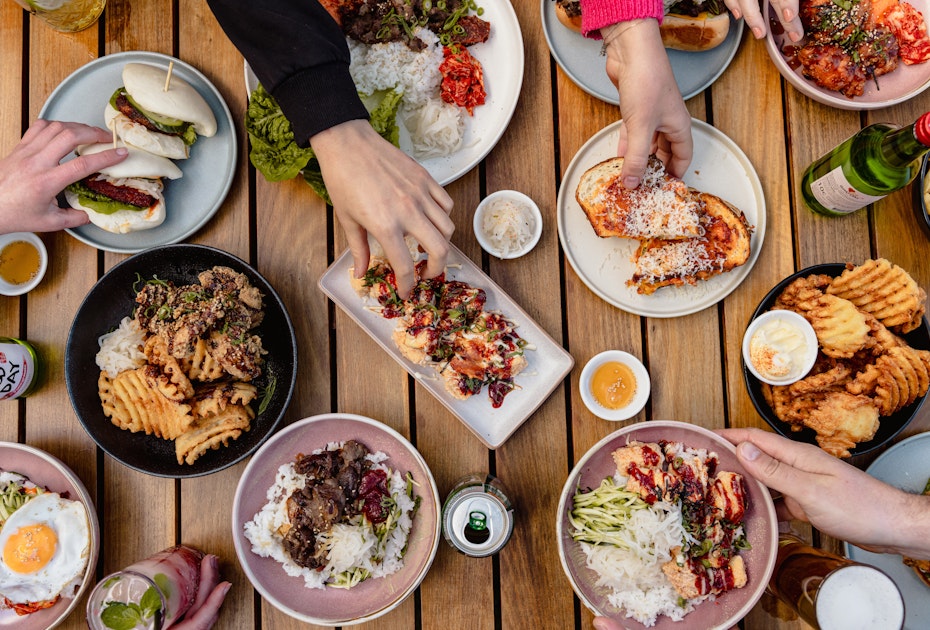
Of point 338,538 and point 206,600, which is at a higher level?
point 338,538

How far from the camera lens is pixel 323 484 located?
2314mm

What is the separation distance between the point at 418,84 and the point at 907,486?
7.84 ft

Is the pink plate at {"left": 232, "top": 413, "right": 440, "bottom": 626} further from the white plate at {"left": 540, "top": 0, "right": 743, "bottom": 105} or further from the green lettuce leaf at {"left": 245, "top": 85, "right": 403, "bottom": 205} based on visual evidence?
the white plate at {"left": 540, "top": 0, "right": 743, "bottom": 105}

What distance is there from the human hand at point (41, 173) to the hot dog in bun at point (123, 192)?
5 cm

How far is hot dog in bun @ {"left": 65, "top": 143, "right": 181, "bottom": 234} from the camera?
91.0 inches

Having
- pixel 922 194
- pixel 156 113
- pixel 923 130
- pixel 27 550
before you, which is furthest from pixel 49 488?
pixel 922 194

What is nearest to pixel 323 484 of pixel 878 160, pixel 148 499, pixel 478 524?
pixel 478 524

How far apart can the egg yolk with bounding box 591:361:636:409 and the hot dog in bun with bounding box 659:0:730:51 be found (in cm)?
126

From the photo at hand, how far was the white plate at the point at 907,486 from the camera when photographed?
240 centimetres

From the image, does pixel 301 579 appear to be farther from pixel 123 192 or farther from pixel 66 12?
pixel 66 12

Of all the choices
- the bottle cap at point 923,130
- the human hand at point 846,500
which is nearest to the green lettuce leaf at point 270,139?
the human hand at point 846,500

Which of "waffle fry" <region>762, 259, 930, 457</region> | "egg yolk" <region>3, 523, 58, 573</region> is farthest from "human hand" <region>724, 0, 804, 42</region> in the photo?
"egg yolk" <region>3, 523, 58, 573</region>

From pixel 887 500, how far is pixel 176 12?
10.6 ft

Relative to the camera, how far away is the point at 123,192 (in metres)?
2.35
